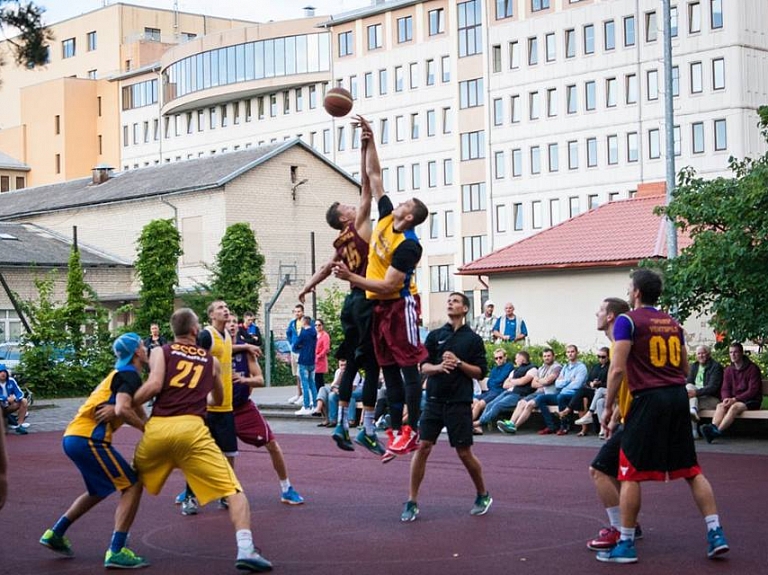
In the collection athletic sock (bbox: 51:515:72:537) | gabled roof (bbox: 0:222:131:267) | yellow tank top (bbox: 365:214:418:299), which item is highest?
gabled roof (bbox: 0:222:131:267)

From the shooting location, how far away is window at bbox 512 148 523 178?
80.2 metres

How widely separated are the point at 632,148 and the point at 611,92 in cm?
357

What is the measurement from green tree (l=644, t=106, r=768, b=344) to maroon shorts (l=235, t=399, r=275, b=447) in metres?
8.77

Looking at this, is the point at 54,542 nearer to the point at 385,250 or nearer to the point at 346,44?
the point at 385,250

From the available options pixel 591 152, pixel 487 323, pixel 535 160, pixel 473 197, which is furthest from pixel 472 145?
pixel 487 323

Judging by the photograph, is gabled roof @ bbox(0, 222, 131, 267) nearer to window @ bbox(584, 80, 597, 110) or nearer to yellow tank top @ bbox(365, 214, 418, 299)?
window @ bbox(584, 80, 597, 110)

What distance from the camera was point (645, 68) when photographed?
73.1 metres

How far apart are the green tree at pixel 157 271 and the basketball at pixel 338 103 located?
3511 cm

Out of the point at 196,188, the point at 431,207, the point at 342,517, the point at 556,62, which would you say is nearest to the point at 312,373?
the point at 342,517

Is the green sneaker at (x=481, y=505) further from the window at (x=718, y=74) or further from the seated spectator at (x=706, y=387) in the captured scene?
the window at (x=718, y=74)

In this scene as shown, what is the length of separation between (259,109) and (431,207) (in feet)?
55.9

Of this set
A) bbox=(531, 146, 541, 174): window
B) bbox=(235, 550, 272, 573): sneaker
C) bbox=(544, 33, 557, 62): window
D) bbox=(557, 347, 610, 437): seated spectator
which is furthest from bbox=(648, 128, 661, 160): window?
bbox=(235, 550, 272, 573): sneaker

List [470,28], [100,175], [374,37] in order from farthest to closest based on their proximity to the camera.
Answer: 1. [374,37]
2. [470,28]
3. [100,175]

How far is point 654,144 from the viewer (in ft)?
239
